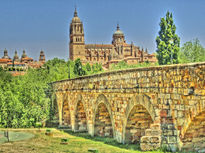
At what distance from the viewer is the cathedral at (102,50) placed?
119m

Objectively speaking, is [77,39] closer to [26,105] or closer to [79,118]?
[26,105]

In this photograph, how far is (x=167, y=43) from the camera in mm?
43594

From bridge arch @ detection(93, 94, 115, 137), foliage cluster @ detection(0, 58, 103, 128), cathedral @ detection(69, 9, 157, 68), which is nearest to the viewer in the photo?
bridge arch @ detection(93, 94, 115, 137)

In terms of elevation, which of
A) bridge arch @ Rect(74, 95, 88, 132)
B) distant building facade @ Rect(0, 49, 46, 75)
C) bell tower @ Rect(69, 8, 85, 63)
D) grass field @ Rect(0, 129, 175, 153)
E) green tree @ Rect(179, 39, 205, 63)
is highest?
bell tower @ Rect(69, 8, 85, 63)

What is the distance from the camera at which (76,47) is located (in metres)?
120

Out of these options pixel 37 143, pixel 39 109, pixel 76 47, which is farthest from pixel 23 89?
pixel 76 47

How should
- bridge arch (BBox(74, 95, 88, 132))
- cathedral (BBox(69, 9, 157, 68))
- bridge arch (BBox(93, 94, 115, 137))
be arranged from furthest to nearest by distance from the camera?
cathedral (BBox(69, 9, 157, 68)) → bridge arch (BBox(74, 95, 88, 132)) → bridge arch (BBox(93, 94, 115, 137))

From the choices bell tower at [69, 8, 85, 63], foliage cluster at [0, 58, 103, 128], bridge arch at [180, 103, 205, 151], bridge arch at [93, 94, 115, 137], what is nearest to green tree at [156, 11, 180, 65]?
foliage cluster at [0, 58, 103, 128]

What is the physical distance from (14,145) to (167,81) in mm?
7110

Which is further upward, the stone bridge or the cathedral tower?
the cathedral tower

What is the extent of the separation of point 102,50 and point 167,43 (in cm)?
8768

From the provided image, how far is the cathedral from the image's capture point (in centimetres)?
11931

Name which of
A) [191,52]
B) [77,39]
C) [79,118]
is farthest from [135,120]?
[77,39]

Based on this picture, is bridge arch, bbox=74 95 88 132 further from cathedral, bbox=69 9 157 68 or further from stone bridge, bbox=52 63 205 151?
cathedral, bbox=69 9 157 68
